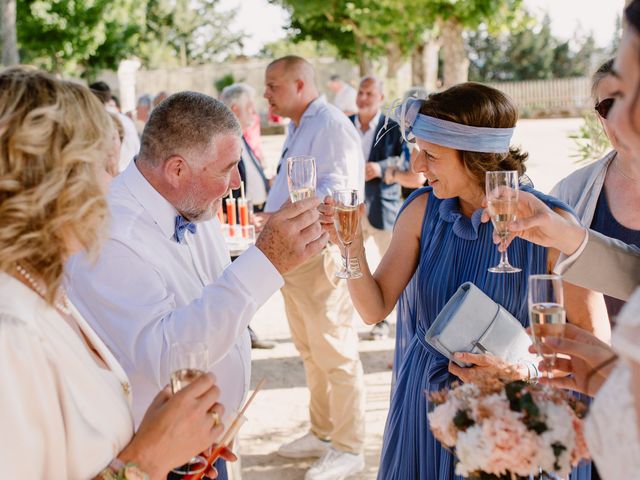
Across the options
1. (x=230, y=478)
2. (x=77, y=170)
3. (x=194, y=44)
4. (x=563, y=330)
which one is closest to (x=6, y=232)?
(x=77, y=170)

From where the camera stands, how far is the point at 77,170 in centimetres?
171

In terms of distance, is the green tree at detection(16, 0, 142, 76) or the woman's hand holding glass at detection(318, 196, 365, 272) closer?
the woman's hand holding glass at detection(318, 196, 365, 272)

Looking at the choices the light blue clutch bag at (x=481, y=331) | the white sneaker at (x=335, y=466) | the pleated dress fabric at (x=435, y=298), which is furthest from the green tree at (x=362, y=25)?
the light blue clutch bag at (x=481, y=331)

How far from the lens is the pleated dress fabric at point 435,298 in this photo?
2809 mm

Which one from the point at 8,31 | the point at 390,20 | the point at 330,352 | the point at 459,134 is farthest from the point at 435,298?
the point at 390,20

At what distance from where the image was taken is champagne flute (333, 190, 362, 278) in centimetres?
284

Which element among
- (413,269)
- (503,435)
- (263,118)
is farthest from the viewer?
(263,118)

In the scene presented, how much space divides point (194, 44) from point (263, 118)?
33.6 meters

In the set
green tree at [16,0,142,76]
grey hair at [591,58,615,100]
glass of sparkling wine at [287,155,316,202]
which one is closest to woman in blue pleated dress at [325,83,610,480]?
glass of sparkling wine at [287,155,316,202]

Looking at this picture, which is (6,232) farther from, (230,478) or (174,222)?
(230,478)

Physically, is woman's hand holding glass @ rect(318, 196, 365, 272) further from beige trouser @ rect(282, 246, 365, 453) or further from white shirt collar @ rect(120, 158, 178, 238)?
beige trouser @ rect(282, 246, 365, 453)

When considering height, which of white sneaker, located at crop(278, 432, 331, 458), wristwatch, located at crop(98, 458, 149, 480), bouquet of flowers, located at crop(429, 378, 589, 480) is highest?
bouquet of flowers, located at crop(429, 378, 589, 480)

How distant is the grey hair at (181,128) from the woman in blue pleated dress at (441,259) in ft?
1.96

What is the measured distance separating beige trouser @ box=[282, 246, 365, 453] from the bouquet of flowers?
10.6 feet
